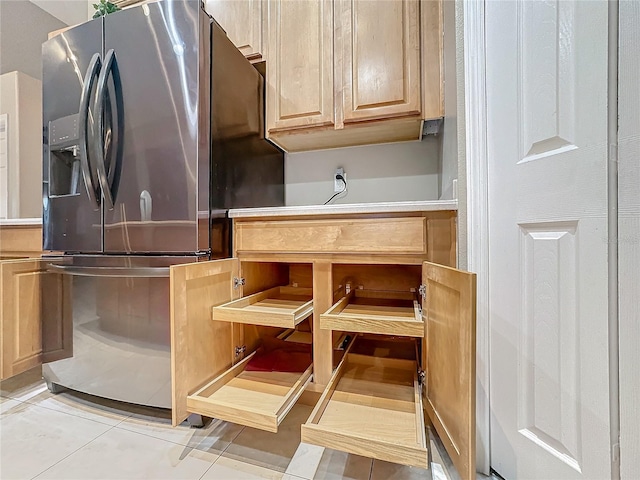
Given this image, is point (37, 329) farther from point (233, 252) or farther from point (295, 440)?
point (295, 440)

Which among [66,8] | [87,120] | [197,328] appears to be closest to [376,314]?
[197,328]

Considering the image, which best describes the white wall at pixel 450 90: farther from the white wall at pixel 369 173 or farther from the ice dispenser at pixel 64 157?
the ice dispenser at pixel 64 157

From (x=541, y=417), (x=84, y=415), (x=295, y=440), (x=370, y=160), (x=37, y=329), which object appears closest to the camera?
(x=541, y=417)

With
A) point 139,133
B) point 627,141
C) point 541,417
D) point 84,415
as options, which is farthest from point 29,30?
point 541,417

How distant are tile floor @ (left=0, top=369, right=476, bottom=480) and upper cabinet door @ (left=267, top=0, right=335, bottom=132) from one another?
1395 mm

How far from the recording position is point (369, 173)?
5.65 feet

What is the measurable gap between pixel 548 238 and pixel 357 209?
0.56m

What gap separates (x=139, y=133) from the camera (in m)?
1.14

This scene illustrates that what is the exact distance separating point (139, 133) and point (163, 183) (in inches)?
9.2

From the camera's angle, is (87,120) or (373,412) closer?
(373,412)

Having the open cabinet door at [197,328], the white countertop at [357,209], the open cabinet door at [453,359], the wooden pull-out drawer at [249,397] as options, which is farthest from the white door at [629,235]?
the open cabinet door at [197,328]

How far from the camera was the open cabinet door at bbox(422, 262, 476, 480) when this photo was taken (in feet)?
2.14

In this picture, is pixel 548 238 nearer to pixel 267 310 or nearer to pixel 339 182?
pixel 267 310

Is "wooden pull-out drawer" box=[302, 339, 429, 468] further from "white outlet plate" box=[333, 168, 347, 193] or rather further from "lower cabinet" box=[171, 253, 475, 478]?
"white outlet plate" box=[333, 168, 347, 193]
